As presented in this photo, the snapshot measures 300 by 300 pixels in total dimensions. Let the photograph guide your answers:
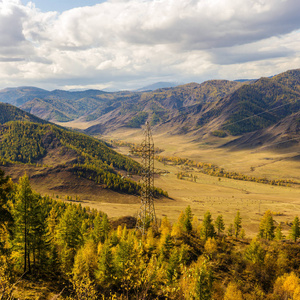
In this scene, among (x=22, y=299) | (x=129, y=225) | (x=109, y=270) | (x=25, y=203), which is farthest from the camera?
(x=129, y=225)

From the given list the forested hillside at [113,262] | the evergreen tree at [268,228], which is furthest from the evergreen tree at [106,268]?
the evergreen tree at [268,228]

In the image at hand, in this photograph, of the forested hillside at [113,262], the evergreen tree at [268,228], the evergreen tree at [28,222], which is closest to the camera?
the forested hillside at [113,262]

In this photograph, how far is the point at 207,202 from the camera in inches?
7864

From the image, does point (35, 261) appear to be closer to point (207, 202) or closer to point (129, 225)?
point (129, 225)

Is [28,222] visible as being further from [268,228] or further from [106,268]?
[268,228]

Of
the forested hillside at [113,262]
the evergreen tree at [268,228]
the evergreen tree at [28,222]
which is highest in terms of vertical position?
the evergreen tree at [28,222]

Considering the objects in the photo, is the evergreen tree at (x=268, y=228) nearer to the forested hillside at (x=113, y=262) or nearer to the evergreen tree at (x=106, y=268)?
the forested hillside at (x=113, y=262)

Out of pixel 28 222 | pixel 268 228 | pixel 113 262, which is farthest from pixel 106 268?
pixel 268 228

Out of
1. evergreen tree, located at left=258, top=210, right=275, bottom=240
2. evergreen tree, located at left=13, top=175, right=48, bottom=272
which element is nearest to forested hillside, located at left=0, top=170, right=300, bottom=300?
evergreen tree, located at left=13, top=175, right=48, bottom=272

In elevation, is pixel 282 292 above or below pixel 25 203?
below

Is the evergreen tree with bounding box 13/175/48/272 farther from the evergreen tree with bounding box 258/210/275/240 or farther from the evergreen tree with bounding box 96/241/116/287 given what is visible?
the evergreen tree with bounding box 258/210/275/240

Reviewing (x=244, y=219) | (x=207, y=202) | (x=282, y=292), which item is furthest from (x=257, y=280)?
(x=207, y=202)

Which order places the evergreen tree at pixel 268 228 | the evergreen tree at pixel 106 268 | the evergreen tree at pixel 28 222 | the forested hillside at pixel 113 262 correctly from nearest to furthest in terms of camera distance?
the forested hillside at pixel 113 262, the evergreen tree at pixel 28 222, the evergreen tree at pixel 106 268, the evergreen tree at pixel 268 228

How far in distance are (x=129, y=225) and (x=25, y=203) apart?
62.3 m
